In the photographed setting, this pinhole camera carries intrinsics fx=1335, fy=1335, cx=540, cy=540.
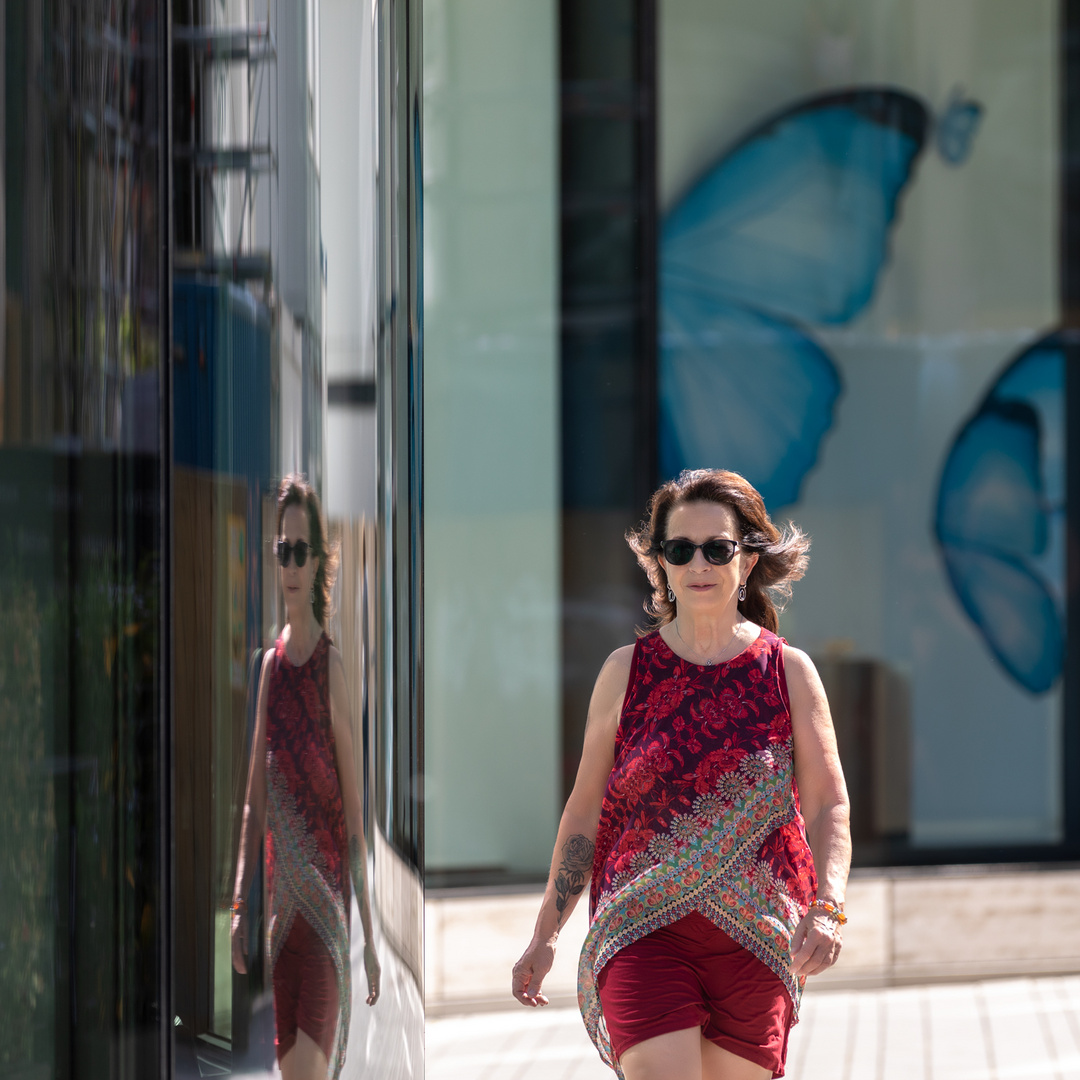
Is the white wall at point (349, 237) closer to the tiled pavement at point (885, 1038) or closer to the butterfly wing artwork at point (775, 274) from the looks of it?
the tiled pavement at point (885, 1038)

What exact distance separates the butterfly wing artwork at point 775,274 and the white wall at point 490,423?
72 cm

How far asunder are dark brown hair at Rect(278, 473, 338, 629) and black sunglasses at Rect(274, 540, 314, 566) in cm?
1

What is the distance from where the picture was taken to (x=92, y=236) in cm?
151

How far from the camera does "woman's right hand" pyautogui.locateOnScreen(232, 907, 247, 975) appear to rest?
159cm

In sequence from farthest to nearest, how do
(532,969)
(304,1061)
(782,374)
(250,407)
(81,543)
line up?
(782,374)
(532,969)
(304,1061)
(250,407)
(81,543)

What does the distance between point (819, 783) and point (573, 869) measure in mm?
576

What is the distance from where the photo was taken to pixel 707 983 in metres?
2.79

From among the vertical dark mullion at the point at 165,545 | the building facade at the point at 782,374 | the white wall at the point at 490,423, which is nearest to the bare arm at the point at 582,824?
the vertical dark mullion at the point at 165,545

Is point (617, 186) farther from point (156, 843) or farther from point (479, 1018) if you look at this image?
point (156, 843)

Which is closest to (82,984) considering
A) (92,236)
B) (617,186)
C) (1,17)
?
(92,236)

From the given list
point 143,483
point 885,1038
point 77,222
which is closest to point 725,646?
point 143,483

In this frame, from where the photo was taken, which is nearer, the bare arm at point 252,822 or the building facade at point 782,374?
the bare arm at point 252,822

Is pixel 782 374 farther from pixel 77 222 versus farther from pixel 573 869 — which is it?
pixel 77 222

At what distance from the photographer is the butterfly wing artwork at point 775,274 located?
269 inches
